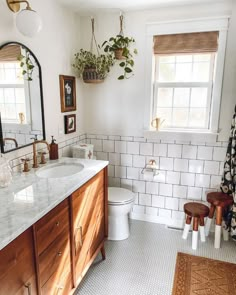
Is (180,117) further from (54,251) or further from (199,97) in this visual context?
(54,251)

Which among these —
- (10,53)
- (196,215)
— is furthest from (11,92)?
(196,215)

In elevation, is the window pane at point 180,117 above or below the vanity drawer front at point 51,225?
above

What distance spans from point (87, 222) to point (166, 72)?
5.74 feet

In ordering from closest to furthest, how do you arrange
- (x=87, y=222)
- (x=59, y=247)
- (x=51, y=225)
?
(x=51, y=225)
(x=59, y=247)
(x=87, y=222)

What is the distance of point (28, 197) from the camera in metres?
1.38

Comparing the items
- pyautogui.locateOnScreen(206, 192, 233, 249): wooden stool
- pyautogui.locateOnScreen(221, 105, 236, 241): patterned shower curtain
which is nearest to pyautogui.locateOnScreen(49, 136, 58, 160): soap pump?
pyautogui.locateOnScreen(206, 192, 233, 249): wooden stool

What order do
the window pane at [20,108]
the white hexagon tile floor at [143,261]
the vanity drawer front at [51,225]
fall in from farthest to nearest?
the white hexagon tile floor at [143,261] < the window pane at [20,108] < the vanity drawer front at [51,225]

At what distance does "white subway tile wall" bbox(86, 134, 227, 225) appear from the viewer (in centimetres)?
256

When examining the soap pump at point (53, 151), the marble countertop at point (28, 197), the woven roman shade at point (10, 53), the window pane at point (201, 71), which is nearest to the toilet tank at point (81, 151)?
the soap pump at point (53, 151)

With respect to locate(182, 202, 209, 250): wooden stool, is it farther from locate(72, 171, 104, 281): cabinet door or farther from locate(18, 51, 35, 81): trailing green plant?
locate(18, 51, 35, 81): trailing green plant

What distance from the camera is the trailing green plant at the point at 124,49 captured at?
2.38 meters

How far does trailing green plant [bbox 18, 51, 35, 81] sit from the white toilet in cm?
135

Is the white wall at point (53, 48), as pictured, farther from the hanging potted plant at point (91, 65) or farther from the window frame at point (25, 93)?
the window frame at point (25, 93)

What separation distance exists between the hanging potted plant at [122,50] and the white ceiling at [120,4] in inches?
6.4
